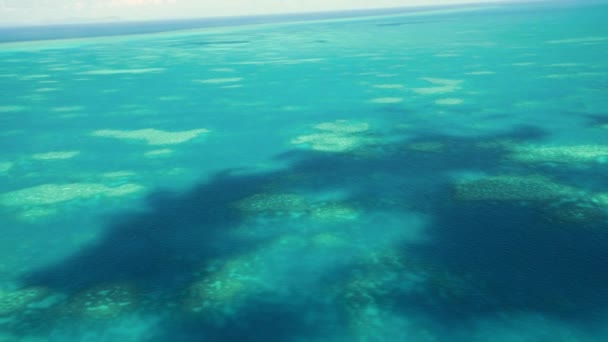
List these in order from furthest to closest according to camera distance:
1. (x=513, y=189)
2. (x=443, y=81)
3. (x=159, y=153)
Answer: (x=443, y=81)
(x=159, y=153)
(x=513, y=189)

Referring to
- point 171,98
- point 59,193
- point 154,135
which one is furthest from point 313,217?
point 171,98

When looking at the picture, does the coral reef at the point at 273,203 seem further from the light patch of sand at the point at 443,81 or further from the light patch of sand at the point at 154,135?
the light patch of sand at the point at 443,81

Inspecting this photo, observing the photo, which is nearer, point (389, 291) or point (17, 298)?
point (389, 291)

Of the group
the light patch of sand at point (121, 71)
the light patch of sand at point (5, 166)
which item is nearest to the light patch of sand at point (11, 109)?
the light patch of sand at point (5, 166)

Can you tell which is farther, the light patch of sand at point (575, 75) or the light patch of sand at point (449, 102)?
the light patch of sand at point (575, 75)

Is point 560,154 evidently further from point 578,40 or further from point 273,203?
point 578,40

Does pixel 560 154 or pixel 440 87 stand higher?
pixel 440 87

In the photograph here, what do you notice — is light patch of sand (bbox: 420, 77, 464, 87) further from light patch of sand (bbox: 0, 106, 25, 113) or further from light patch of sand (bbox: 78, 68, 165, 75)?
light patch of sand (bbox: 0, 106, 25, 113)

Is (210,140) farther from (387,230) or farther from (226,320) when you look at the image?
(226,320)
